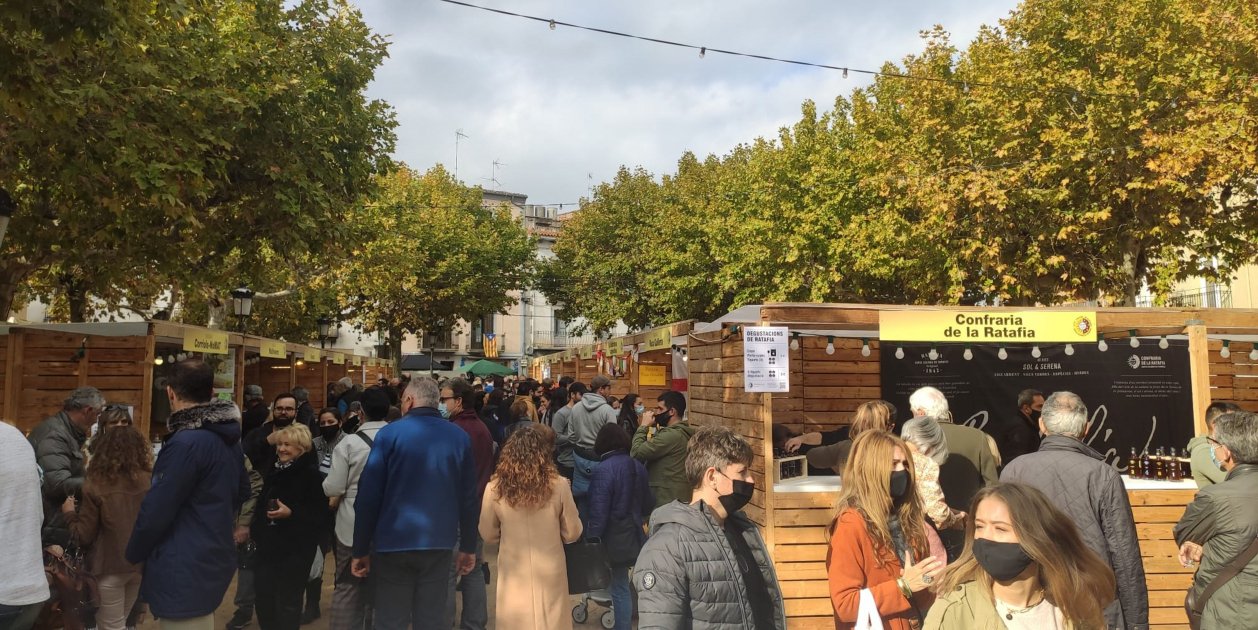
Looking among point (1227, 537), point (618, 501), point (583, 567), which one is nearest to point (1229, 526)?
point (1227, 537)

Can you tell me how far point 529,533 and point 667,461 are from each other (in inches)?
93.9

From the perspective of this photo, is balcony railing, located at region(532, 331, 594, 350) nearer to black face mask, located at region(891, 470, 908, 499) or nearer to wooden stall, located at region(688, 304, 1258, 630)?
wooden stall, located at region(688, 304, 1258, 630)

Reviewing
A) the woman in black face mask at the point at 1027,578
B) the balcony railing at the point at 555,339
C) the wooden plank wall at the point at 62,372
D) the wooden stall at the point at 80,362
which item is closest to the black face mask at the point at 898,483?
the woman in black face mask at the point at 1027,578

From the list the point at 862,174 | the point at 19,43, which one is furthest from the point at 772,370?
the point at 862,174

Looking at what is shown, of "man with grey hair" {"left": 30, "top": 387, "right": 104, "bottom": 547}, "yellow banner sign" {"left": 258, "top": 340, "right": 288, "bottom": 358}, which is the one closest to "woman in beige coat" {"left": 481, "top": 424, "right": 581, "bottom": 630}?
"man with grey hair" {"left": 30, "top": 387, "right": 104, "bottom": 547}

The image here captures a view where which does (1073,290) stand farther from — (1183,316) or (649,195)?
(649,195)

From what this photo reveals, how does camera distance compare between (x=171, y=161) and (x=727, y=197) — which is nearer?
(x=171, y=161)

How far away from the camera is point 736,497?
305cm

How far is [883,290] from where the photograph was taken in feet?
80.8

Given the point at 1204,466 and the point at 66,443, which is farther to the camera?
the point at 66,443

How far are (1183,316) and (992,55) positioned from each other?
395 inches

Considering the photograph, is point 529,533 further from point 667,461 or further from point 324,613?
point 324,613

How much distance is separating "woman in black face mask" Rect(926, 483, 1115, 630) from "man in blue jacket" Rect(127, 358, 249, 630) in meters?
3.26

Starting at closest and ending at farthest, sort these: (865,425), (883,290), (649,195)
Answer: (865,425)
(883,290)
(649,195)
